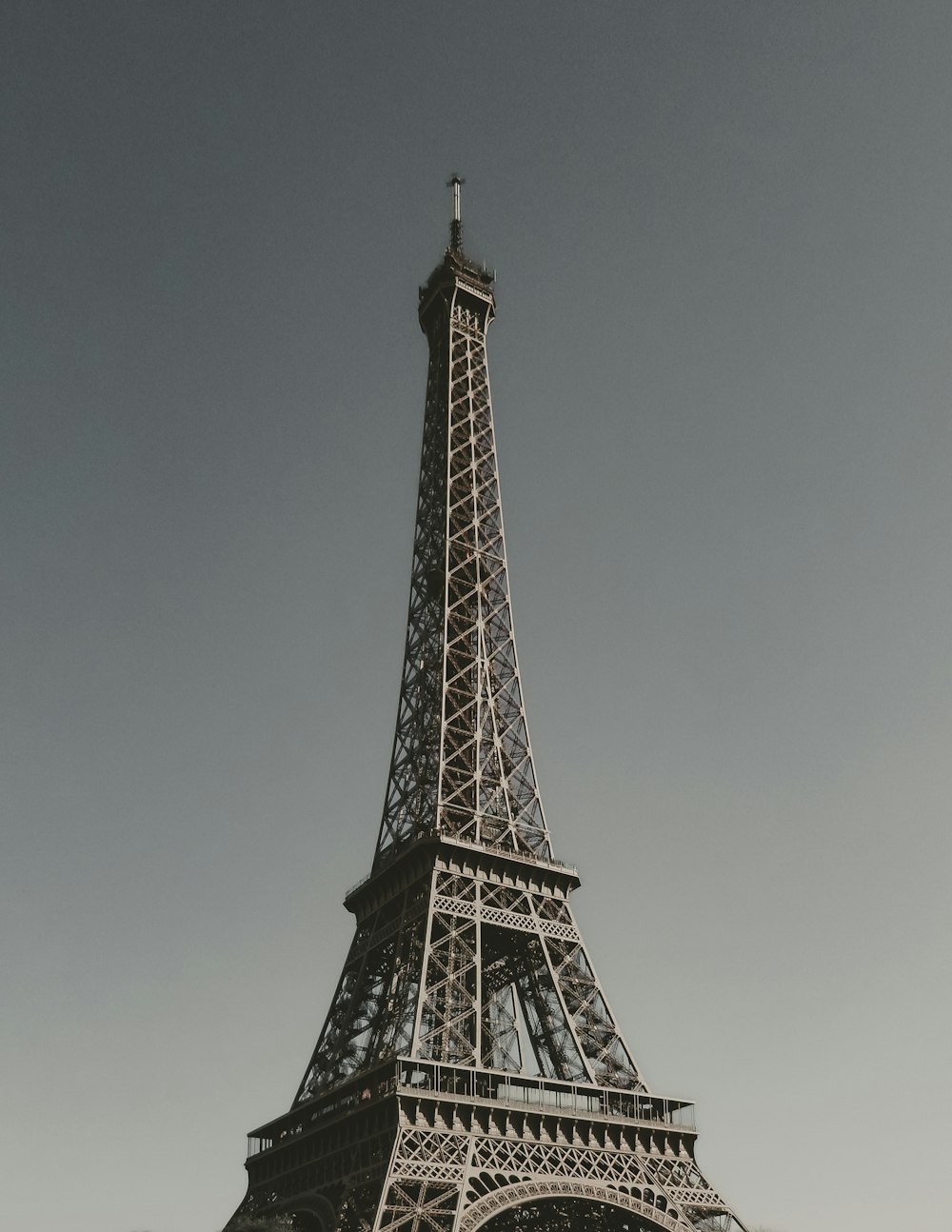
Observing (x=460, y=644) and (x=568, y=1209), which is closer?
(x=568, y=1209)

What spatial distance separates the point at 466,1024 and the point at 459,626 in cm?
2408

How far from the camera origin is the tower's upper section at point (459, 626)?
61156mm

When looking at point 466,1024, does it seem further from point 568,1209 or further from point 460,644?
point 460,644

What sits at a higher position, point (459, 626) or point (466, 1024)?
point (459, 626)

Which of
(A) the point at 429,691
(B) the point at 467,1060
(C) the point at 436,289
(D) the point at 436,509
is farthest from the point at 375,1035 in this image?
(C) the point at 436,289

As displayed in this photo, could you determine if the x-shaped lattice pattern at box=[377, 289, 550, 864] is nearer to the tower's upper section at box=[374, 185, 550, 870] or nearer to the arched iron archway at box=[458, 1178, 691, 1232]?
the tower's upper section at box=[374, 185, 550, 870]

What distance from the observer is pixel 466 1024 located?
52906 mm

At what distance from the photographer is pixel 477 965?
51.9m

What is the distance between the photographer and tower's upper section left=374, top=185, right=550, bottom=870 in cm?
6116

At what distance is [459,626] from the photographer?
68.9 meters

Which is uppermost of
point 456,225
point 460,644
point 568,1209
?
point 456,225

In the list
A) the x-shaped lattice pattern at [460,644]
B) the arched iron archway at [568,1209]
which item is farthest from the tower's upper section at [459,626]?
the arched iron archway at [568,1209]

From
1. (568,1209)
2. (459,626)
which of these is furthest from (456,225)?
(568,1209)

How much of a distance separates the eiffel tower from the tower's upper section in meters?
0.16
